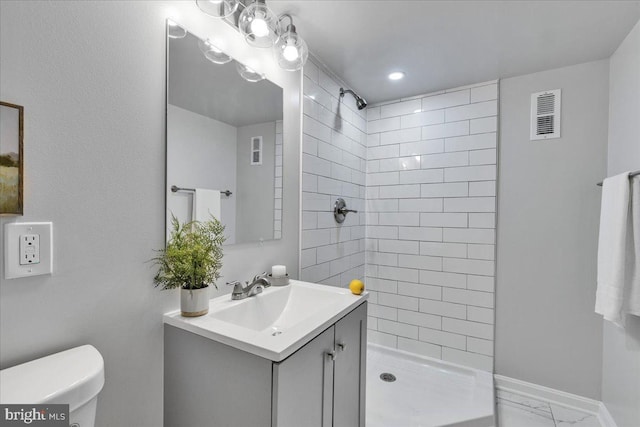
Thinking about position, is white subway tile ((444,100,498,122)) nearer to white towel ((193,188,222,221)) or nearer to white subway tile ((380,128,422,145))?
white subway tile ((380,128,422,145))

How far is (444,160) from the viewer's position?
2291mm

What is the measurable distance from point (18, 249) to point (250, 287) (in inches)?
30.2

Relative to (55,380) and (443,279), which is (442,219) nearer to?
(443,279)

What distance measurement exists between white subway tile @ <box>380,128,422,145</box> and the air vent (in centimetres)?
77

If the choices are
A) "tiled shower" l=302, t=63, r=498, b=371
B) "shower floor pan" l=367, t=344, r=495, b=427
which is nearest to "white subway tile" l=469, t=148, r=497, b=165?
"tiled shower" l=302, t=63, r=498, b=371

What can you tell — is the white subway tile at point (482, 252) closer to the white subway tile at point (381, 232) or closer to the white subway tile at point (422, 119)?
the white subway tile at point (381, 232)

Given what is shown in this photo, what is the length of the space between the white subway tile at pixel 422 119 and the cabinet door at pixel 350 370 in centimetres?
164

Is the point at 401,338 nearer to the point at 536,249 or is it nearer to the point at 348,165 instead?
the point at 536,249

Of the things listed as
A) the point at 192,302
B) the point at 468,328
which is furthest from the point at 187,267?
the point at 468,328

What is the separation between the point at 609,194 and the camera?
60.4 inches

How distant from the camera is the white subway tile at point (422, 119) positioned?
91.1 inches

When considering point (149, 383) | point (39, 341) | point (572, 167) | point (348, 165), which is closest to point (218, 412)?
point (149, 383)

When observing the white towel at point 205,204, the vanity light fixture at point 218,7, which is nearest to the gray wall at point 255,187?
the white towel at point 205,204

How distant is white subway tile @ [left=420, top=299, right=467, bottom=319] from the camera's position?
2234mm
